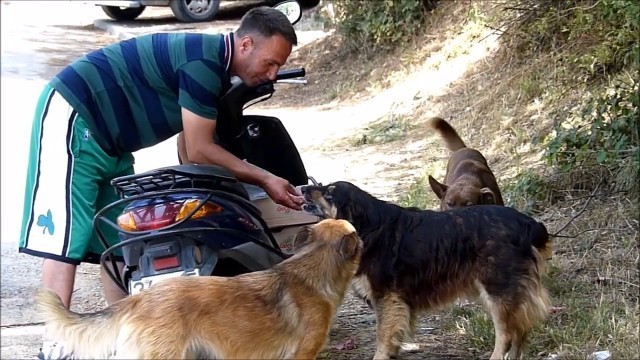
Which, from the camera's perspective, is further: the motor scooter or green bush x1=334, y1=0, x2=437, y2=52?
green bush x1=334, y1=0, x2=437, y2=52

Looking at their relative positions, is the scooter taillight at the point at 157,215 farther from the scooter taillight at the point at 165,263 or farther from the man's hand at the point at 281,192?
the man's hand at the point at 281,192

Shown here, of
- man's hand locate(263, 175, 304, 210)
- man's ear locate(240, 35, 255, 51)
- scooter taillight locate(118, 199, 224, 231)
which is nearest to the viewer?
scooter taillight locate(118, 199, 224, 231)

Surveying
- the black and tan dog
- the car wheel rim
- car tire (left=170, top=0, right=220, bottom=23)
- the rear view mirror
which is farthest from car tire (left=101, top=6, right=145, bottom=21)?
the black and tan dog

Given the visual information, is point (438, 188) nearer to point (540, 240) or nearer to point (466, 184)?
point (466, 184)

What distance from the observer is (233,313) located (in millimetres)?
3781

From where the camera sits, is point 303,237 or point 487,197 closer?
point 303,237

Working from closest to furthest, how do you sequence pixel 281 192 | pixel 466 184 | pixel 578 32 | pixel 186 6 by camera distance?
1. pixel 281 192
2. pixel 466 184
3. pixel 578 32
4. pixel 186 6

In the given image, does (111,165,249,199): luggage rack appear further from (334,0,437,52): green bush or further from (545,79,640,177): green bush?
(334,0,437,52): green bush

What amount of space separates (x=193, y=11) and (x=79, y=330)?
18259mm

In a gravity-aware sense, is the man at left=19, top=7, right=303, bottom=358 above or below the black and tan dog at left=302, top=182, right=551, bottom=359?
above

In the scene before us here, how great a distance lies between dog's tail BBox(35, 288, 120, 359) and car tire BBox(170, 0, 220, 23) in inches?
709

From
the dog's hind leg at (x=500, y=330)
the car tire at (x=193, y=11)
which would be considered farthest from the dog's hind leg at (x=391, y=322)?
the car tire at (x=193, y=11)

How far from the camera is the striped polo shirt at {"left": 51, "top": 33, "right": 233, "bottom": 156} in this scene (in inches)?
176

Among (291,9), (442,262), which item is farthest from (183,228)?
(291,9)
